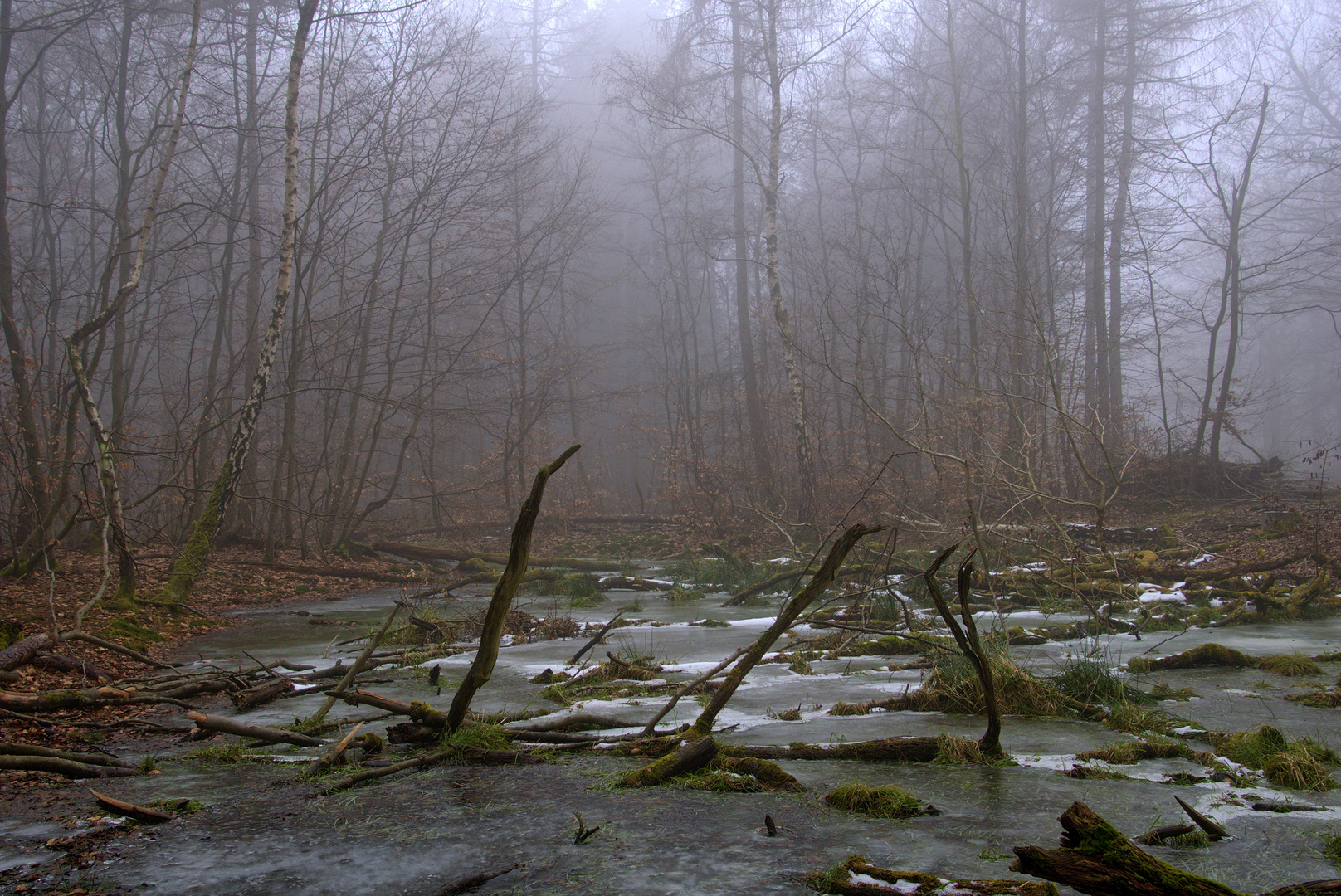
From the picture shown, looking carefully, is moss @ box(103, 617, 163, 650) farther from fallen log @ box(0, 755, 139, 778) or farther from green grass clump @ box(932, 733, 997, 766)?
green grass clump @ box(932, 733, 997, 766)

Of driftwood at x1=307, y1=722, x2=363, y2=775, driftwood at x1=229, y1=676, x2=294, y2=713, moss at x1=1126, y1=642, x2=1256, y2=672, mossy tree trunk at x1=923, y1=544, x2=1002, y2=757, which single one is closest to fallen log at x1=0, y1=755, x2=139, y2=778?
driftwood at x1=307, y1=722, x2=363, y2=775

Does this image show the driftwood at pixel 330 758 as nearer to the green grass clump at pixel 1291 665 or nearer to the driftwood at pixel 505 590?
the driftwood at pixel 505 590

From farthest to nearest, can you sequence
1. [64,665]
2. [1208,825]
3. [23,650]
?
A: [64,665] < [23,650] < [1208,825]

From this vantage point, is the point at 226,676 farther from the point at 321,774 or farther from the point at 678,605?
the point at 678,605

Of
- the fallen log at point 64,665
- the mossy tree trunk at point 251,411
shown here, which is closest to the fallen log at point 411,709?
the fallen log at point 64,665

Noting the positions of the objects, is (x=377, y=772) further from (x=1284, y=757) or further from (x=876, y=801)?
(x=1284, y=757)

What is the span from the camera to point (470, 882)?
254cm

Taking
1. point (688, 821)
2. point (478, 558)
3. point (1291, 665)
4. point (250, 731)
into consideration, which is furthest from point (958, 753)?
point (478, 558)

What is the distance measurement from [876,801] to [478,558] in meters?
13.3

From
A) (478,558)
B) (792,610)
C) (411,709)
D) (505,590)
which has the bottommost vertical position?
(411,709)

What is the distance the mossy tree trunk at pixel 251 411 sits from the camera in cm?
1010

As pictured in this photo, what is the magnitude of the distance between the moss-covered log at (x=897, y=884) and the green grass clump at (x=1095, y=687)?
2.93 m

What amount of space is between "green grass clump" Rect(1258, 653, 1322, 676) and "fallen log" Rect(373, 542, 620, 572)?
10554 millimetres

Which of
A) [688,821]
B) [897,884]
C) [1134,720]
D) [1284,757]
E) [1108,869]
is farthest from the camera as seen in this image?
[1134,720]
